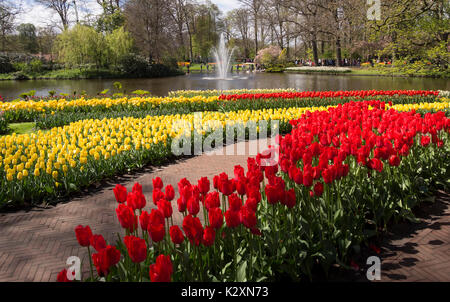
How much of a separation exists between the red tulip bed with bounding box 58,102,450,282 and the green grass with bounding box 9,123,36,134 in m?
7.91

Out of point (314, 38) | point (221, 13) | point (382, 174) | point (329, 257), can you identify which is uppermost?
point (221, 13)

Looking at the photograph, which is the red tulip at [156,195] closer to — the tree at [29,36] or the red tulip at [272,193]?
the red tulip at [272,193]

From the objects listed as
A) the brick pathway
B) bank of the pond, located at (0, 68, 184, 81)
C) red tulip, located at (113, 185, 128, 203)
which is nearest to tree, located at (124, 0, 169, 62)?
bank of the pond, located at (0, 68, 184, 81)

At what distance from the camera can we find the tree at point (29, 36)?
5728 cm

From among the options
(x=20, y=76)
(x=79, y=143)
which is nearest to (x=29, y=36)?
(x=20, y=76)

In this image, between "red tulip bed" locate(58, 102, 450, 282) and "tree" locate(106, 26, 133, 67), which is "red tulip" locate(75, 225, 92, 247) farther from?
"tree" locate(106, 26, 133, 67)

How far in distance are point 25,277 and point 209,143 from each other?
4.84 meters

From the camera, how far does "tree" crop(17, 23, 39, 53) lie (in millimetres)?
57281

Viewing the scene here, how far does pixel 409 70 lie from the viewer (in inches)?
564

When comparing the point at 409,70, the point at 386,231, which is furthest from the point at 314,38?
the point at 386,231

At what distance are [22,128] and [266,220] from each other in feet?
30.7

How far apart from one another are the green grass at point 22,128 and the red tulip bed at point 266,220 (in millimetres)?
7912

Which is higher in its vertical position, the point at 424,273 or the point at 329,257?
the point at 329,257
